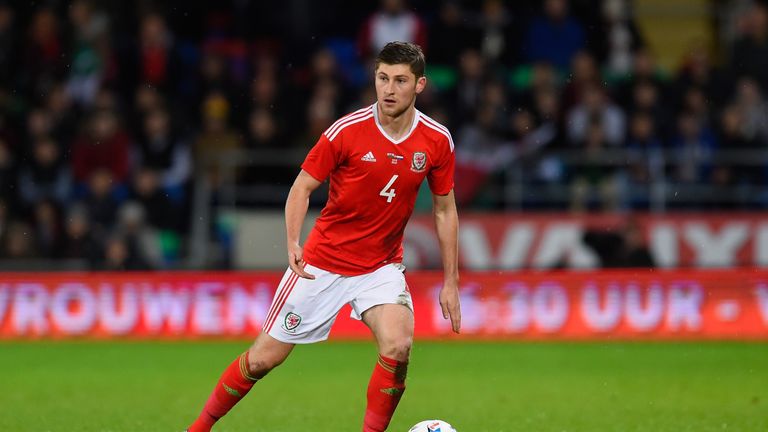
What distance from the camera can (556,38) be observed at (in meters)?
17.0

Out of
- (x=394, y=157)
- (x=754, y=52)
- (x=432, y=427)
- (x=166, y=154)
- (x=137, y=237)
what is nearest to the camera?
(x=394, y=157)

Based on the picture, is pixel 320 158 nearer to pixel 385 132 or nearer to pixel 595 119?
pixel 385 132

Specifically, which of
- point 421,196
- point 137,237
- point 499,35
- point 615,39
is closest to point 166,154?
point 137,237

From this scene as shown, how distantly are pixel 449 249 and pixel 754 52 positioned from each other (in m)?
11.1

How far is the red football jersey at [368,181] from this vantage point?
6836mm

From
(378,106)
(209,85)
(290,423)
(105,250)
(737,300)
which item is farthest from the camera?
(209,85)

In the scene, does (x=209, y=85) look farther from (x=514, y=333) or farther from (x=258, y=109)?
(x=514, y=333)

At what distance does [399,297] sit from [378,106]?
98 centimetres

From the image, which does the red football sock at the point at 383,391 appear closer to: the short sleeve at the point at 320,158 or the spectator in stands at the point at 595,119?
the short sleeve at the point at 320,158

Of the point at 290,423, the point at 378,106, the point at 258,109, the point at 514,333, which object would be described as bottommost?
the point at 514,333

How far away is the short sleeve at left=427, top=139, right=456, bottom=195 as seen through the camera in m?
7.02

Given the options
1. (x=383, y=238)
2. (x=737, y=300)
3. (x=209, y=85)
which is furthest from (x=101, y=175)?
(x=383, y=238)

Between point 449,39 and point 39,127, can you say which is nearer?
point 39,127

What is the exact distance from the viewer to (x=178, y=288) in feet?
47.4
